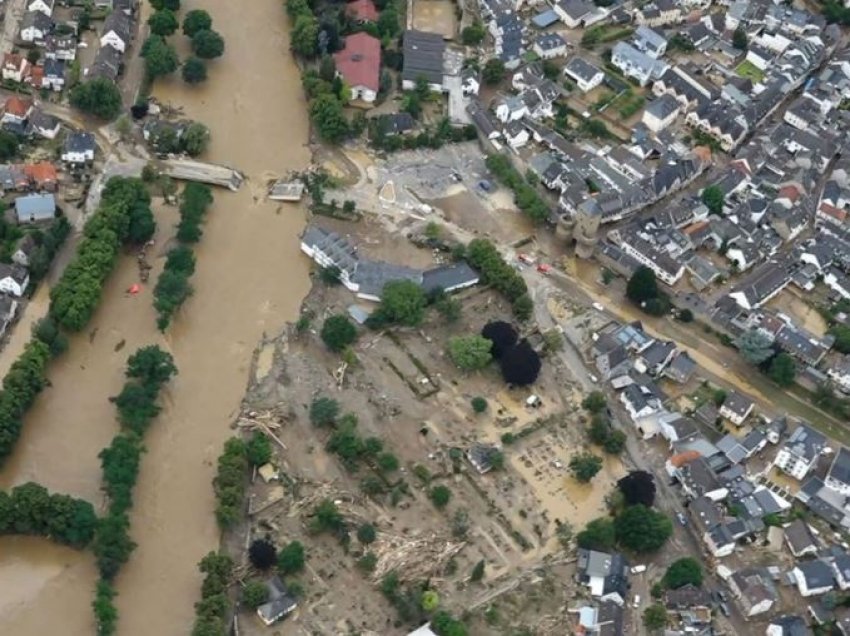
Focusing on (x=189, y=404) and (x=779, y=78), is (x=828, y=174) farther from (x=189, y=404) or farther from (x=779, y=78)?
(x=189, y=404)

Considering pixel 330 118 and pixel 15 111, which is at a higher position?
pixel 15 111

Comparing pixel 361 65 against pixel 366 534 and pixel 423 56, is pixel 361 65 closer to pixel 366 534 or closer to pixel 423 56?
pixel 423 56

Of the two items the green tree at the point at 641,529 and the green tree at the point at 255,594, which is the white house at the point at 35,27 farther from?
the green tree at the point at 641,529

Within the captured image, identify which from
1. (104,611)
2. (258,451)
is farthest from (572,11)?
(104,611)

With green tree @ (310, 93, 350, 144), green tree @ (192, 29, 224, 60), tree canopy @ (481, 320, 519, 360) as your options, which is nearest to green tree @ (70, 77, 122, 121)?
green tree @ (192, 29, 224, 60)

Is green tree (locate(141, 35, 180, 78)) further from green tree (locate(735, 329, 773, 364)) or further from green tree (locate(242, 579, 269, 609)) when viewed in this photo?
green tree (locate(735, 329, 773, 364))

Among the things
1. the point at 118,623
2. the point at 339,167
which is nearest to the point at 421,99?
the point at 339,167

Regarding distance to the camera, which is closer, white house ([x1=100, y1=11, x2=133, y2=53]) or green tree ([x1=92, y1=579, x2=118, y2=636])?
green tree ([x1=92, y1=579, x2=118, y2=636])
